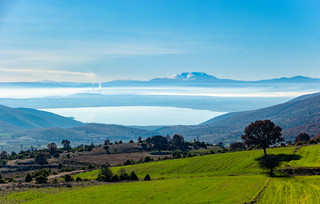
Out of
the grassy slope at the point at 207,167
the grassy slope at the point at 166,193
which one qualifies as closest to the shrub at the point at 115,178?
the grassy slope at the point at 207,167

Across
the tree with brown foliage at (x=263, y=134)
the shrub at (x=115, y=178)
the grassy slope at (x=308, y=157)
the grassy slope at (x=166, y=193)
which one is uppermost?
the tree with brown foliage at (x=263, y=134)

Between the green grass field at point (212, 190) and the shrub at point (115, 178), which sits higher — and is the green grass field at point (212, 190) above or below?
Answer: above

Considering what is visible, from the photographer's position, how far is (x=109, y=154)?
414 ft

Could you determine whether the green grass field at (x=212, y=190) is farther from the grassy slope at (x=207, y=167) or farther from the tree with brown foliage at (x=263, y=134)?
the tree with brown foliage at (x=263, y=134)

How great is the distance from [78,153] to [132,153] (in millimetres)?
19503

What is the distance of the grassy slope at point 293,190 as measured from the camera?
1512 inches

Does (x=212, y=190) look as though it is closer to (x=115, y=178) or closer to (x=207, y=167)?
(x=207, y=167)

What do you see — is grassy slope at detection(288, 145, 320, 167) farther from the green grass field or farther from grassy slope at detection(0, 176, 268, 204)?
grassy slope at detection(0, 176, 268, 204)

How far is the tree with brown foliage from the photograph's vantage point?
69438 mm

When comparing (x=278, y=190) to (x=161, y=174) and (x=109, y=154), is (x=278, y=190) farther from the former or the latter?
(x=109, y=154)

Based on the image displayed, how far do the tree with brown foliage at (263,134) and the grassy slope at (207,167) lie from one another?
272cm

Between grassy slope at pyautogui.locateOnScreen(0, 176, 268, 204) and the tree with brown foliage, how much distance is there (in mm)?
16850

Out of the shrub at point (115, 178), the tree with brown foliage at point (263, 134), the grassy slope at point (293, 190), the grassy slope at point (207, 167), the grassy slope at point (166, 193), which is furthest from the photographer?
the tree with brown foliage at point (263, 134)

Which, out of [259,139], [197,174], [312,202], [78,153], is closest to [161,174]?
[197,174]
